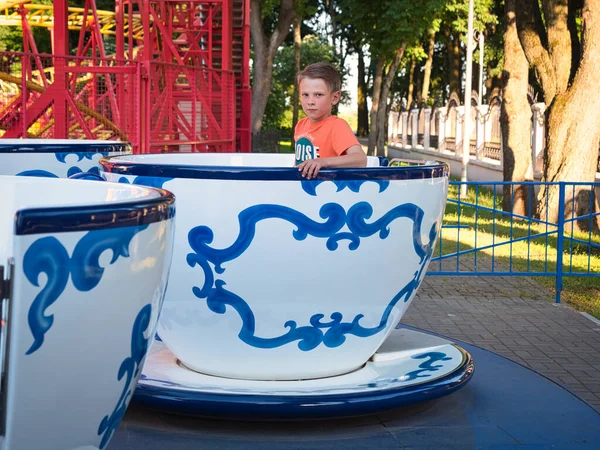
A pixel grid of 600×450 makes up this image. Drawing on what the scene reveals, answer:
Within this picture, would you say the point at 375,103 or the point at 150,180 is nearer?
the point at 150,180

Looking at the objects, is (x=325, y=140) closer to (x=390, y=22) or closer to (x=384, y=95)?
(x=390, y=22)

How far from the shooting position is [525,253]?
11.8m

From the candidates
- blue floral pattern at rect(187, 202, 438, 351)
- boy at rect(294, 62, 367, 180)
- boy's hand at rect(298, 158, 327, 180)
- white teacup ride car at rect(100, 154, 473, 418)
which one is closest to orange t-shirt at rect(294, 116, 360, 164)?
boy at rect(294, 62, 367, 180)

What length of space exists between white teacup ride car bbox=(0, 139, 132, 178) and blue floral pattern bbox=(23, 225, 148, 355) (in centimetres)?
209

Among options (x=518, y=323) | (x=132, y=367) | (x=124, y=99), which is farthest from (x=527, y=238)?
(x=132, y=367)

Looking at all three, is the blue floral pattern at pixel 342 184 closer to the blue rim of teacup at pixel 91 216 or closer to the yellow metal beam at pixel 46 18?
the blue rim of teacup at pixel 91 216

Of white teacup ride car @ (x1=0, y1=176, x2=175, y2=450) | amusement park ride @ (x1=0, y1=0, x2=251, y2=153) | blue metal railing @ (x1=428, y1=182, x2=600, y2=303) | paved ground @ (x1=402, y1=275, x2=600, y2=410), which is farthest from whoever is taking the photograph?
amusement park ride @ (x1=0, y1=0, x2=251, y2=153)

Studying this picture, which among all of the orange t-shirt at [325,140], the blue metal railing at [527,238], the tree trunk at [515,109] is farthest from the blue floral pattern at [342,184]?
the tree trunk at [515,109]

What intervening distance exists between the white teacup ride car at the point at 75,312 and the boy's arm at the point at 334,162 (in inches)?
55.7

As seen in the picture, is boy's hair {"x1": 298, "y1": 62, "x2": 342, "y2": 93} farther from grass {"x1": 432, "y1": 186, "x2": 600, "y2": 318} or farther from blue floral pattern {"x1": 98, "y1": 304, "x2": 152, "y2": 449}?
grass {"x1": 432, "y1": 186, "x2": 600, "y2": 318}

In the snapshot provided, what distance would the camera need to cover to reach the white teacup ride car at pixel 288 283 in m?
3.41

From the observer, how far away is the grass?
29.5 ft

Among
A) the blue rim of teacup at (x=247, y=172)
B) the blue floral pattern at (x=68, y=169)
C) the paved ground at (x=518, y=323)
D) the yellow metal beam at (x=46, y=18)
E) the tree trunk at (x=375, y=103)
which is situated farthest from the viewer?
the tree trunk at (x=375, y=103)

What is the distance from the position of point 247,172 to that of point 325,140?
91cm
